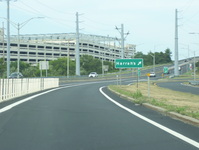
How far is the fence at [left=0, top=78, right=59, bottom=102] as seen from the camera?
21103mm

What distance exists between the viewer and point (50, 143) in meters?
7.98

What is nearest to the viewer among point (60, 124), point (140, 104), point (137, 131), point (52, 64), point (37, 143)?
point (37, 143)

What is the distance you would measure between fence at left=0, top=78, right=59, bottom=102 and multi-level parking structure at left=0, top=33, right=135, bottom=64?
103 m

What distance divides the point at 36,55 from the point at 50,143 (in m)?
145

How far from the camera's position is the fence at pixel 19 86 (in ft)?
69.2

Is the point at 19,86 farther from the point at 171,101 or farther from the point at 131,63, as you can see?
the point at 171,101

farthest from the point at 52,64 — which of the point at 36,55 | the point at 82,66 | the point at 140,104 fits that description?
the point at 140,104

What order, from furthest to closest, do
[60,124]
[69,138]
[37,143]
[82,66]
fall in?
[82,66], [60,124], [69,138], [37,143]

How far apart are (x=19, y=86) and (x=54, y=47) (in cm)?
13579

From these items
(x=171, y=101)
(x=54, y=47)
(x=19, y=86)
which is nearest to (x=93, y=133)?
(x=171, y=101)

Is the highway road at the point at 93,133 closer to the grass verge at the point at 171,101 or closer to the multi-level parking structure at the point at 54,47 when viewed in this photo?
the grass verge at the point at 171,101

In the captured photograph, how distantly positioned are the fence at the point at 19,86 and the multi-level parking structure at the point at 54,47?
102620 millimetres

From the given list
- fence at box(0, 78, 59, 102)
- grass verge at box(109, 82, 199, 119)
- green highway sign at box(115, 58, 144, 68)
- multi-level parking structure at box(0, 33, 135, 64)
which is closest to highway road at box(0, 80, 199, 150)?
grass verge at box(109, 82, 199, 119)

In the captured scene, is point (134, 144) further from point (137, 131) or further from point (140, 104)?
point (140, 104)
